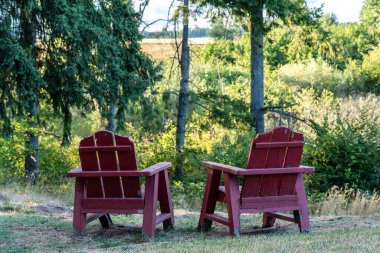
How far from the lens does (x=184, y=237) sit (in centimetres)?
673

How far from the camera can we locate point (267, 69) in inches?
1421

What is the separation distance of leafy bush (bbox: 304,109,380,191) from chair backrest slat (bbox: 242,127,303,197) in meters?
6.49

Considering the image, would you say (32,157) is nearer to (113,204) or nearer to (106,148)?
(113,204)

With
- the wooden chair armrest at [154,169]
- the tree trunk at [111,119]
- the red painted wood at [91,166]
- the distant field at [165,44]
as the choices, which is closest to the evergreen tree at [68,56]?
the tree trunk at [111,119]

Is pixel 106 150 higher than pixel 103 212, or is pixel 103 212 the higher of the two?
pixel 106 150

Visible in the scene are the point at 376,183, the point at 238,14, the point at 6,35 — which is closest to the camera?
the point at 6,35

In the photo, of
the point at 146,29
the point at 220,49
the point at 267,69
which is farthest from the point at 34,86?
the point at 220,49

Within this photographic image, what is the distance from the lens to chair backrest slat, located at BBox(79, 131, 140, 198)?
21.3ft

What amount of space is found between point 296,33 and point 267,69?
16302 mm

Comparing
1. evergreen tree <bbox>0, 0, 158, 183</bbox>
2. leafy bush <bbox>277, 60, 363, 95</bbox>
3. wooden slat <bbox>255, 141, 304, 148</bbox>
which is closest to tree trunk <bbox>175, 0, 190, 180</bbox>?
evergreen tree <bbox>0, 0, 158, 183</bbox>

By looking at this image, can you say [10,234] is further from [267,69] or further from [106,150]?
[267,69]

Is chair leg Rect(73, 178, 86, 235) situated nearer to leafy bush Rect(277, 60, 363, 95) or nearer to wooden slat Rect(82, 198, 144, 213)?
wooden slat Rect(82, 198, 144, 213)

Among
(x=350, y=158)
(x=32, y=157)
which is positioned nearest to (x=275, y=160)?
(x=350, y=158)

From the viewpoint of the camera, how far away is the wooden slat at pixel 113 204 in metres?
6.59
